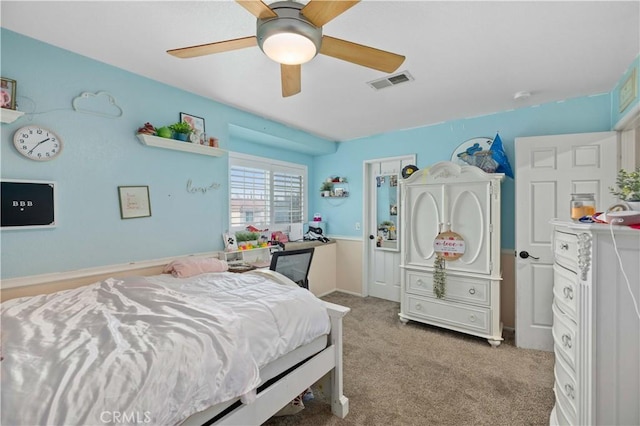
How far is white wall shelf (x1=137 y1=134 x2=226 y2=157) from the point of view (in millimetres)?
2380

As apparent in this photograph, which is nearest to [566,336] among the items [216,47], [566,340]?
[566,340]

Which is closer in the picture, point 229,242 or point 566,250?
point 566,250

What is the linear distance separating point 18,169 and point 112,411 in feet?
6.25

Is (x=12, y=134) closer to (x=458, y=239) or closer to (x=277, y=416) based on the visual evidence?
(x=277, y=416)

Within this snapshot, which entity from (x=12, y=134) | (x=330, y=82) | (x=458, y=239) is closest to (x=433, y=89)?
(x=330, y=82)

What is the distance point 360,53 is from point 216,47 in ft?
2.58

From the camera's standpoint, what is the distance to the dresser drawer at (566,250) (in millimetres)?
1409

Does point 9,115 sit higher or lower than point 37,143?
higher

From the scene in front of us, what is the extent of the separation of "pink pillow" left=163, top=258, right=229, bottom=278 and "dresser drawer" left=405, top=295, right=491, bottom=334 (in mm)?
2169

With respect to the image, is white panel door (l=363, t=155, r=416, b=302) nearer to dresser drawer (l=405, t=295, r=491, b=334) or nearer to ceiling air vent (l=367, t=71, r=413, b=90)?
dresser drawer (l=405, t=295, r=491, b=334)

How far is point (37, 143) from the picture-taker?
1.91 metres

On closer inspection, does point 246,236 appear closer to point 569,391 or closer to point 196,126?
point 196,126

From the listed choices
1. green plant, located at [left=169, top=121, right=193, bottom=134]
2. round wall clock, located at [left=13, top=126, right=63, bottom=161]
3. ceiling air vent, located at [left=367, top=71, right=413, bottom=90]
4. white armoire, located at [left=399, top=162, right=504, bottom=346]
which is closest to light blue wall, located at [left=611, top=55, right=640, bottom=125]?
white armoire, located at [left=399, top=162, right=504, bottom=346]

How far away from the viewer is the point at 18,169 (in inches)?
73.0
